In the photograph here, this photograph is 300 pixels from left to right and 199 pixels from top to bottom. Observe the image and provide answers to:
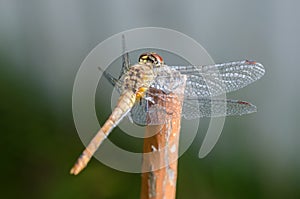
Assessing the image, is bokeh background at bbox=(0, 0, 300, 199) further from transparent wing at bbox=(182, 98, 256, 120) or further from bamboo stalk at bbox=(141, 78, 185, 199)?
bamboo stalk at bbox=(141, 78, 185, 199)

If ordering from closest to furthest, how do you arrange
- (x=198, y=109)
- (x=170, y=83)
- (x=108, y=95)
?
1. (x=170, y=83)
2. (x=198, y=109)
3. (x=108, y=95)

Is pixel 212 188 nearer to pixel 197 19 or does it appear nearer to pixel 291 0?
pixel 197 19

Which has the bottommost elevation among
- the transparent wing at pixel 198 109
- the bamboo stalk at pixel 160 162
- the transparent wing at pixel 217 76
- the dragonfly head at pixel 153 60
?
→ the bamboo stalk at pixel 160 162

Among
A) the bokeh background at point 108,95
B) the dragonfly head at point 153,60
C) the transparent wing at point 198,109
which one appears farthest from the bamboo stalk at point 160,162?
the bokeh background at point 108,95

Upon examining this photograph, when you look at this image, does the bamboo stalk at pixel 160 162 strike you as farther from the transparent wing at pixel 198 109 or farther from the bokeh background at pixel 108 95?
the bokeh background at pixel 108 95

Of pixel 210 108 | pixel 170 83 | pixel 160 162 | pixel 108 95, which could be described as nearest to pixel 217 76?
pixel 210 108

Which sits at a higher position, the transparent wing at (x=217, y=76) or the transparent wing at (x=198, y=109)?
the transparent wing at (x=217, y=76)

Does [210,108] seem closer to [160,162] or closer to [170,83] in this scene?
[170,83]
